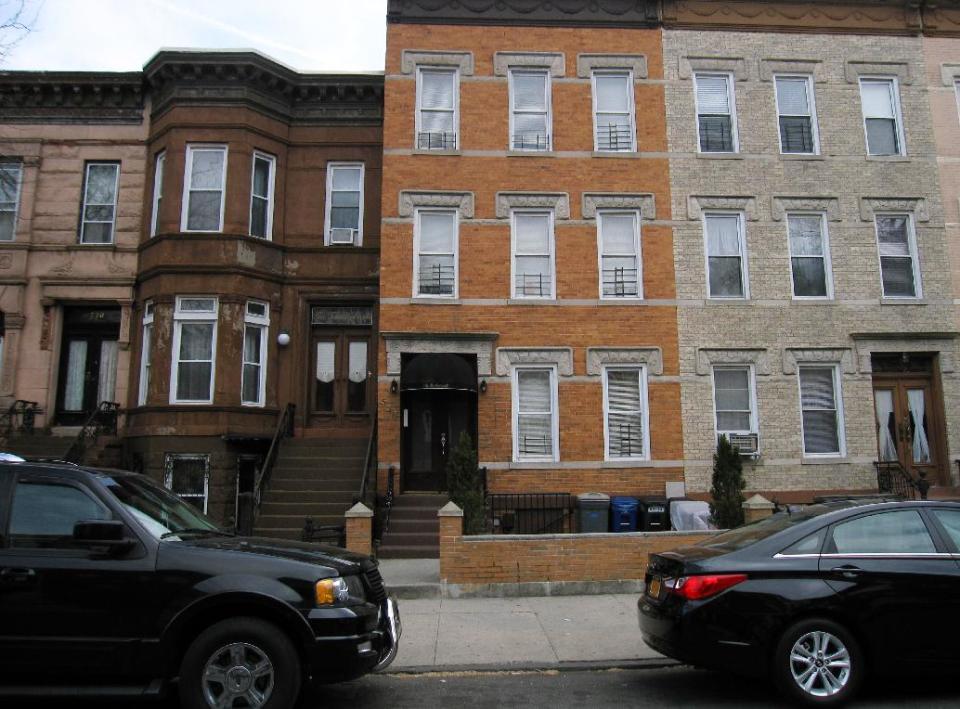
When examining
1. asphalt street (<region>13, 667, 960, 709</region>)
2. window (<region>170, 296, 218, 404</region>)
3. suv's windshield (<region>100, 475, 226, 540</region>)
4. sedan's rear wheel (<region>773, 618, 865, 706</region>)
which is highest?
window (<region>170, 296, 218, 404</region>)

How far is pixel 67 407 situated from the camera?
17.0m

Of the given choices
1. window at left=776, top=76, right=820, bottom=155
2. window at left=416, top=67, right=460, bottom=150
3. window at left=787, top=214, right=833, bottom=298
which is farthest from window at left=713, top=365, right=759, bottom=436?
window at left=416, top=67, right=460, bottom=150

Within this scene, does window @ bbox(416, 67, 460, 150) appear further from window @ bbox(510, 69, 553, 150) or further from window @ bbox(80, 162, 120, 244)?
window @ bbox(80, 162, 120, 244)

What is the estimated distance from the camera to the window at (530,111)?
1634 centimetres

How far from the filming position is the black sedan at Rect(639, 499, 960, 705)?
5750mm

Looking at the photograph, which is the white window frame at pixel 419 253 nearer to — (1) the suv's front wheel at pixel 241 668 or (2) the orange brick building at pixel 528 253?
(2) the orange brick building at pixel 528 253

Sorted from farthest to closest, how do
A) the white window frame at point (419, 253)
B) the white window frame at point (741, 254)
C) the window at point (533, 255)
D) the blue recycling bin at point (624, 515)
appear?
the white window frame at point (741, 254), the window at point (533, 255), the white window frame at point (419, 253), the blue recycling bin at point (624, 515)

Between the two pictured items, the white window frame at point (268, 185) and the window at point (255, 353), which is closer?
the window at point (255, 353)

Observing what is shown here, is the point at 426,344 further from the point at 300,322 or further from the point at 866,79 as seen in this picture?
the point at 866,79

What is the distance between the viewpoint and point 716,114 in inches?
660

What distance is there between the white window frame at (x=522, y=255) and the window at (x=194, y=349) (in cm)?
636

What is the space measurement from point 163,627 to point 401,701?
2.09 m

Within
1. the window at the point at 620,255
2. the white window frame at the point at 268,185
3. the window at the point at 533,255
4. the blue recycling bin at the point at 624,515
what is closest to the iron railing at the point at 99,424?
the white window frame at the point at 268,185

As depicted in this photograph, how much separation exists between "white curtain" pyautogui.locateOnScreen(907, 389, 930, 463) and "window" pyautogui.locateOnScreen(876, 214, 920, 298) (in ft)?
7.16
